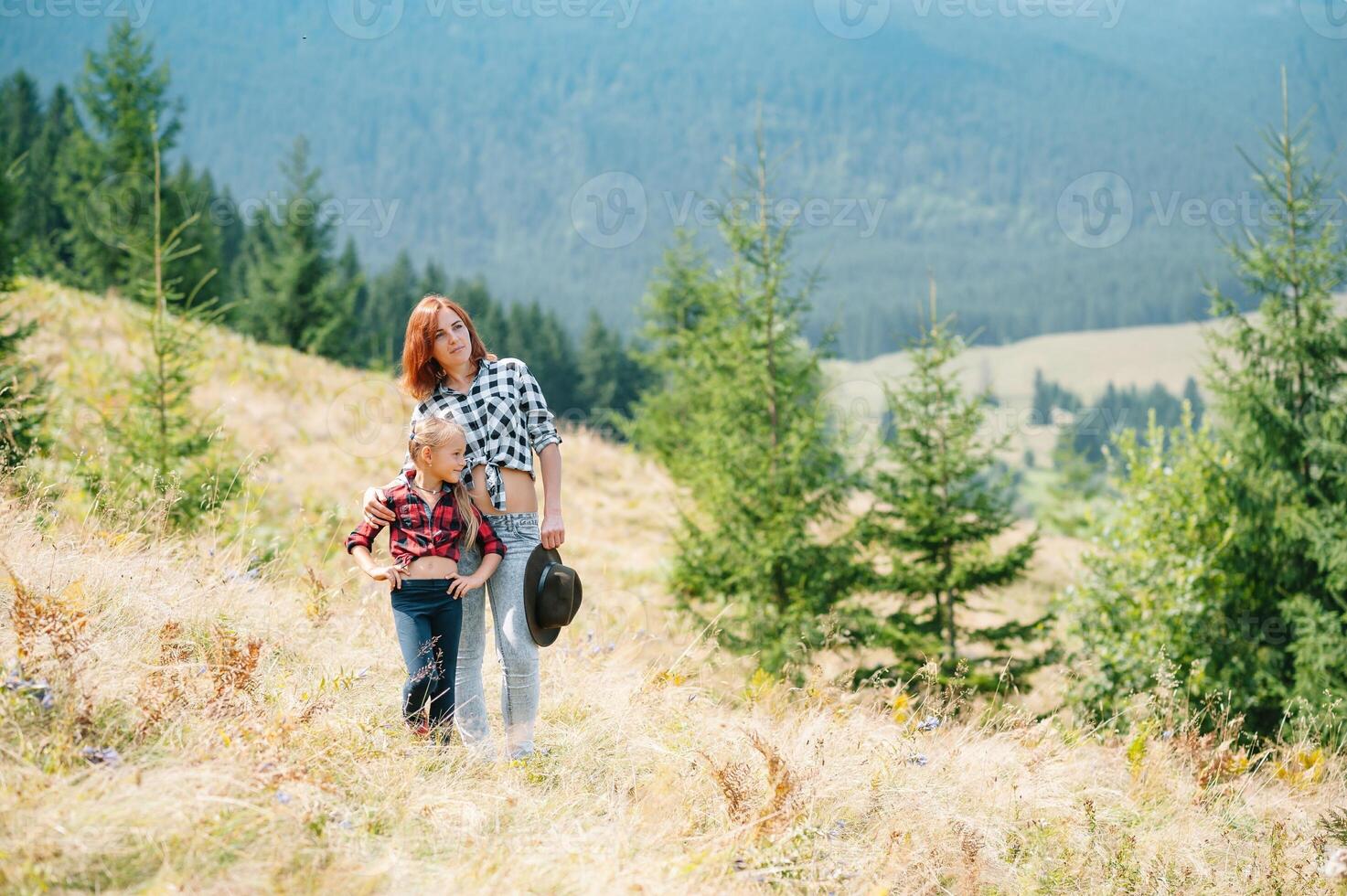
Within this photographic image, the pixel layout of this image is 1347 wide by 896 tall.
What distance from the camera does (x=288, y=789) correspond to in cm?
316

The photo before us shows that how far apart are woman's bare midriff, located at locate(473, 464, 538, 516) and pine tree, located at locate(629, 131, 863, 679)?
6459mm

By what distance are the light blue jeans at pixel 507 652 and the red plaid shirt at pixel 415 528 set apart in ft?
0.40

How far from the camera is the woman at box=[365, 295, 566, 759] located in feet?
13.4

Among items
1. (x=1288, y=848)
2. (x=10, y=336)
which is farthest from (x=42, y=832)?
(x=10, y=336)

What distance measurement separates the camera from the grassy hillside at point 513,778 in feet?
9.73

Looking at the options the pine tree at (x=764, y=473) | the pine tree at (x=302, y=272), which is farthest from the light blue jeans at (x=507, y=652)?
the pine tree at (x=302, y=272)

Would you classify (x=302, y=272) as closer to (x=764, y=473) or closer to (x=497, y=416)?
(x=764, y=473)

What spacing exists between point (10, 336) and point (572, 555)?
9.70m

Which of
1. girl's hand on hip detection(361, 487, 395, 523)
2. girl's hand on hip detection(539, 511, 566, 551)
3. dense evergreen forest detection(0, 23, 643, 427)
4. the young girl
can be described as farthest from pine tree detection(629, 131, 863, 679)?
dense evergreen forest detection(0, 23, 643, 427)

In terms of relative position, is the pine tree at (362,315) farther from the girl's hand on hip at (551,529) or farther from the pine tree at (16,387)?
the girl's hand on hip at (551,529)

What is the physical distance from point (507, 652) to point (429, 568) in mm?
514

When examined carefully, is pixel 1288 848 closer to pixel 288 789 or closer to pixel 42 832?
pixel 288 789
